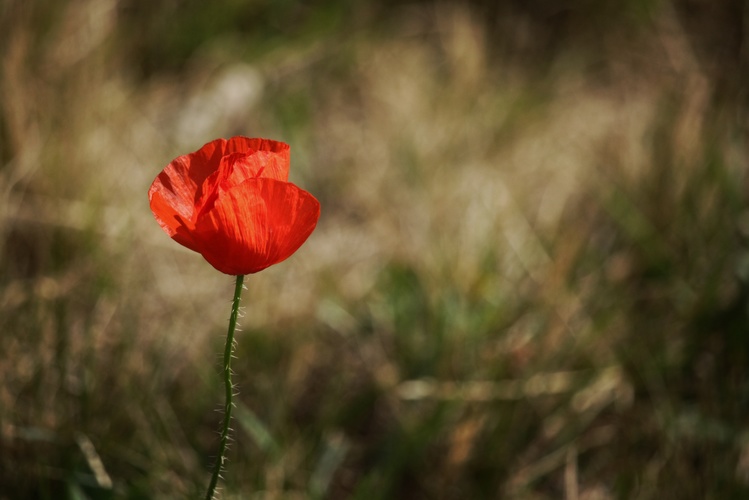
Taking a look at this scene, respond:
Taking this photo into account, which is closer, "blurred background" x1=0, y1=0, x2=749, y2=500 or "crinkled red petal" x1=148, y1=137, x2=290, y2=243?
"crinkled red petal" x1=148, y1=137, x2=290, y2=243

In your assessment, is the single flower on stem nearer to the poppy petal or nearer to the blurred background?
the poppy petal

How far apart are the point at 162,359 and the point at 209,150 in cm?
67

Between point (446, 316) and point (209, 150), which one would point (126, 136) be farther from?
point (209, 150)

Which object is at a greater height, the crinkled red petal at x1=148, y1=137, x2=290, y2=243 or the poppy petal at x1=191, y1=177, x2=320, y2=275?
the crinkled red petal at x1=148, y1=137, x2=290, y2=243

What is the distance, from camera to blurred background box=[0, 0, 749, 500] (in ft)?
4.60

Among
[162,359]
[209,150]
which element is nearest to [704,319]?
[162,359]

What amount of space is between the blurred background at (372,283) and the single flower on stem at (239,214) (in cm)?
50

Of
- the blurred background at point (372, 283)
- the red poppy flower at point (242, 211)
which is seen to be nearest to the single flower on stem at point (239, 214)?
the red poppy flower at point (242, 211)

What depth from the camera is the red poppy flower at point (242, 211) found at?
816mm

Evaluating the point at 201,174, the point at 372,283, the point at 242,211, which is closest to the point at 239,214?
the point at 242,211

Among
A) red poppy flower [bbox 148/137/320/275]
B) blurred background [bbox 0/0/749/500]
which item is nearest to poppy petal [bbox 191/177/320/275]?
red poppy flower [bbox 148/137/320/275]

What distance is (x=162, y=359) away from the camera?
1.47 meters

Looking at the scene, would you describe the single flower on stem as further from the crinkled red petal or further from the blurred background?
the blurred background

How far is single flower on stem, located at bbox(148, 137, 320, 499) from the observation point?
32.1 inches
